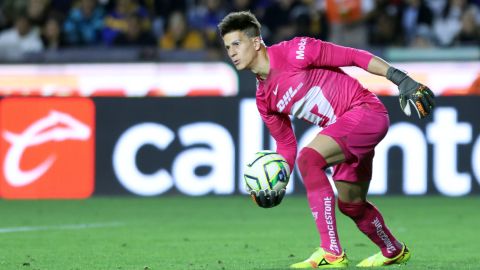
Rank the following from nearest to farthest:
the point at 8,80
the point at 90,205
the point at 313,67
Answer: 1. the point at 313,67
2. the point at 90,205
3. the point at 8,80

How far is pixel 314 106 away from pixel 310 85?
0.17 metres

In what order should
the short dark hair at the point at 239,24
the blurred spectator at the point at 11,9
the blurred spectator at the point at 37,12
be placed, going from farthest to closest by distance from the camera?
the blurred spectator at the point at 11,9
the blurred spectator at the point at 37,12
the short dark hair at the point at 239,24

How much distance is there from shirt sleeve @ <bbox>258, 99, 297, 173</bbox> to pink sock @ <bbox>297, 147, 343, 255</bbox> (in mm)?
407

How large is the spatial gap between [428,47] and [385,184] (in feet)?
10.4

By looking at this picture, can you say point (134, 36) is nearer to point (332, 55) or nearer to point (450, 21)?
point (450, 21)

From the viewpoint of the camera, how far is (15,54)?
17375 millimetres

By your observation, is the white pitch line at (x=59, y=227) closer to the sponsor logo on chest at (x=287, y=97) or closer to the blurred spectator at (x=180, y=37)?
the sponsor logo on chest at (x=287, y=97)

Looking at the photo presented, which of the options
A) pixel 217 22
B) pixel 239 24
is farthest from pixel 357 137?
pixel 217 22

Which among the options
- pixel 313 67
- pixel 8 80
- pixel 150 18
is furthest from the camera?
pixel 150 18

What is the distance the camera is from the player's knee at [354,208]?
8.18 meters

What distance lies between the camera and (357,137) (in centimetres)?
792

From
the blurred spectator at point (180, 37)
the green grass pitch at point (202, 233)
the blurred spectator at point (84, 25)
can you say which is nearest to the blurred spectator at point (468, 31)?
the green grass pitch at point (202, 233)

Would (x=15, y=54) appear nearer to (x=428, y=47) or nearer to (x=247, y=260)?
(x=428, y=47)

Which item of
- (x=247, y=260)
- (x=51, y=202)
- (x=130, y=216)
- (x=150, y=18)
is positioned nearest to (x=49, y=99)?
(x=51, y=202)
